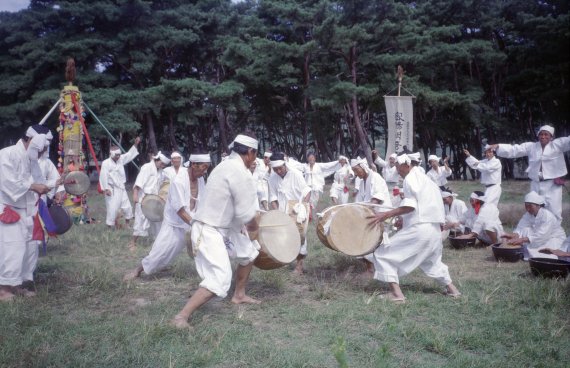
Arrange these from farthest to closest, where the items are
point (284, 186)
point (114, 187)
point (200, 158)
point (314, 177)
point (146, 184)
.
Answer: point (314, 177)
point (114, 187)
point (146, 184)
point (284, 186)
point (200, 158)

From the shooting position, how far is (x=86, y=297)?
551cm

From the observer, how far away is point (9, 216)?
5449 millimetres

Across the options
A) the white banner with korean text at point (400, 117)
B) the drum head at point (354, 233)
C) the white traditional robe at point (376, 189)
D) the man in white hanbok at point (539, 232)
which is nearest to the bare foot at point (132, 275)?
the drum head at point (354, 233)

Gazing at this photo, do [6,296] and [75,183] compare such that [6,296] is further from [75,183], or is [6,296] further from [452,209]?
[452,209]

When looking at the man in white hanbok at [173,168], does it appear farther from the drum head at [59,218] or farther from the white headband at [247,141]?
the white headband at [247,141]

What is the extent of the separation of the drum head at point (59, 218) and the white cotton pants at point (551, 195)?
749 centimetres

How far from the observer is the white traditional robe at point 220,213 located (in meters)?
4.54

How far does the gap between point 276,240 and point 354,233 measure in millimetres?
957

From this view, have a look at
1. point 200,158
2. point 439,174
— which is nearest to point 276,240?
point 200,158

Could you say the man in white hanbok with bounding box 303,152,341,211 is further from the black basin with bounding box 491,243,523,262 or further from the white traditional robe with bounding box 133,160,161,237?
the black basin with bounding box 491,243,523,262

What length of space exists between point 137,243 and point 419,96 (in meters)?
13.2

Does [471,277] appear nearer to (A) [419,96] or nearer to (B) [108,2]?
(A) [419,96]

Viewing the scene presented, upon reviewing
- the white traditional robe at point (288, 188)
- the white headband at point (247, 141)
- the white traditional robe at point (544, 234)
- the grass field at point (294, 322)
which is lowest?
the grass field at point (294, 322)

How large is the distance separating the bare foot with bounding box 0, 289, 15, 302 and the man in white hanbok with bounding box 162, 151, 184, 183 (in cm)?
328
